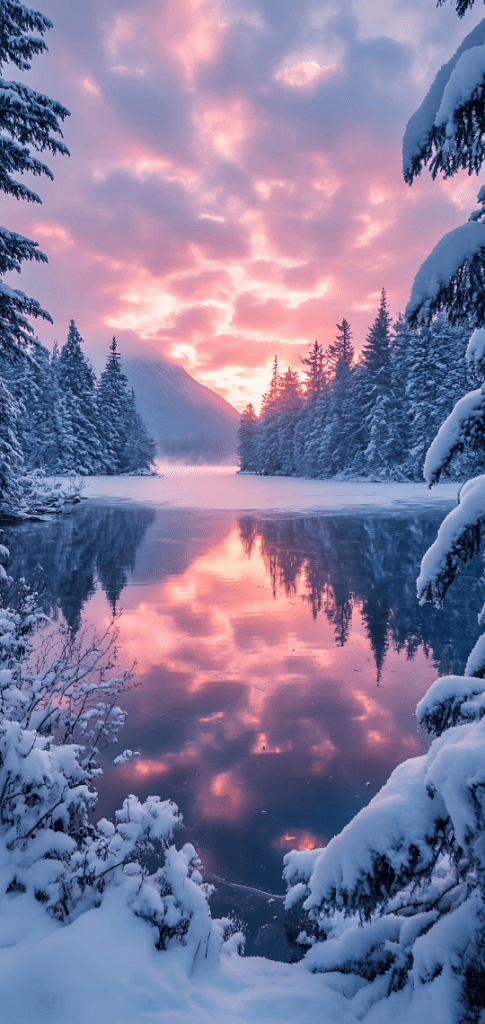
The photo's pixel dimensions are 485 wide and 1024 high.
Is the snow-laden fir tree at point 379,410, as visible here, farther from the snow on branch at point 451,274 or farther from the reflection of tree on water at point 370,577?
the snow on branch at point 451,274

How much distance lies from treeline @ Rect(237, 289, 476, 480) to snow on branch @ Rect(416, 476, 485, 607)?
119 ft

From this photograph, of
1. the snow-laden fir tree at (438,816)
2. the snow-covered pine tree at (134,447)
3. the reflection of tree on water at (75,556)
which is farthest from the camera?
the snow-covered pine tree at (134,447)

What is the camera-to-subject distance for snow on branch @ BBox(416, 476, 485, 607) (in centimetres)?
245

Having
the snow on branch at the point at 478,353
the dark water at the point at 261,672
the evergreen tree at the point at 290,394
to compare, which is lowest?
the dark water at the point at 261,672

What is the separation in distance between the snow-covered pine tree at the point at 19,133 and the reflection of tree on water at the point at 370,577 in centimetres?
779

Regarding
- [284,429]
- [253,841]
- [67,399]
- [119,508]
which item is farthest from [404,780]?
[284,429]

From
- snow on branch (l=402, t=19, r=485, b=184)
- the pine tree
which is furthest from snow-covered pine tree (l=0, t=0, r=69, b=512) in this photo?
the pine tree

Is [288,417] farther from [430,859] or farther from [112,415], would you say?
[430,859]

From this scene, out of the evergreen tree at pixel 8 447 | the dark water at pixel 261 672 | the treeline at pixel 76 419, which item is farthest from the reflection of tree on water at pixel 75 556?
the treeline at pixel 76 419

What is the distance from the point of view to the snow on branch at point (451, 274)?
241 cm

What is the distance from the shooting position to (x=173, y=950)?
2744 millimetres

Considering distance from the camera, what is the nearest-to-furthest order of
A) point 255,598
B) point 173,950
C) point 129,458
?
point 173,950
point 255,598
point 129,458

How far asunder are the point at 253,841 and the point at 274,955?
977 mm

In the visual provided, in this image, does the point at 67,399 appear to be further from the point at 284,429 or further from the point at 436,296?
the point at 436,296
